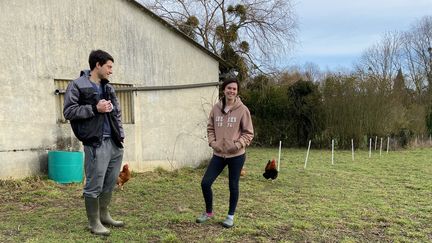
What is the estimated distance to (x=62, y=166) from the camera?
25.1 ft

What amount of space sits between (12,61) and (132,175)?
127 inches

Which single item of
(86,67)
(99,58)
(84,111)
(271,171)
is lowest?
(271,171)

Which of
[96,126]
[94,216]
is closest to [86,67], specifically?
[96,126]

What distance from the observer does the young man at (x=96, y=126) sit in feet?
13.6

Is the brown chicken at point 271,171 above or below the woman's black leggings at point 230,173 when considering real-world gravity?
below

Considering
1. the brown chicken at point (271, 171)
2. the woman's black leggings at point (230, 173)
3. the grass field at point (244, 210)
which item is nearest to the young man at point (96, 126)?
the grass field at point (244, 210)

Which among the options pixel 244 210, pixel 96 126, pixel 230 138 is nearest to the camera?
pixel 96 126

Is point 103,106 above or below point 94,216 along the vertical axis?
above

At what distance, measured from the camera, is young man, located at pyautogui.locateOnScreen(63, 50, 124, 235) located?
13.6ft

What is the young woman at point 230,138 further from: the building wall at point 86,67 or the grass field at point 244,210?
the building wall at point 86,67

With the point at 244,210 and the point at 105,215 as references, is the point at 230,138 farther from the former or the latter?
the point at 105,215

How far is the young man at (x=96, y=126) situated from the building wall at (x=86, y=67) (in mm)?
3797

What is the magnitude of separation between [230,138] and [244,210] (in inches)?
60.6

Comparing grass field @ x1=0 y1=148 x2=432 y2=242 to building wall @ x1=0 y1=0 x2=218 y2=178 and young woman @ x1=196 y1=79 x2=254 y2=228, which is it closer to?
young woman @ x1=196 y1=79 x2=254 y2=228
